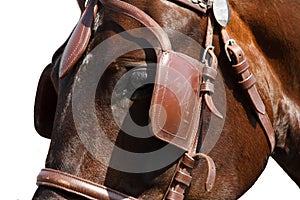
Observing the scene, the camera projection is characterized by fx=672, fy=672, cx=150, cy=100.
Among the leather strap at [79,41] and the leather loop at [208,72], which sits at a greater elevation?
the leather strap at [79,41]

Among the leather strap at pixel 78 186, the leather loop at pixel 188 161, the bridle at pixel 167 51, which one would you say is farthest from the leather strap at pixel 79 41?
the leather loop at pixel 188 161

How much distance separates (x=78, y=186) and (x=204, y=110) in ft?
1.46

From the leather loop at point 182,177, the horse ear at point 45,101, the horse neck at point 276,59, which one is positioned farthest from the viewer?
the horse ear at point 45,101

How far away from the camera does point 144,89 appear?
1.93 m

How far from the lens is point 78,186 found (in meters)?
1.87

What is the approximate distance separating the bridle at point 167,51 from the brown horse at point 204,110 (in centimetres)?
2

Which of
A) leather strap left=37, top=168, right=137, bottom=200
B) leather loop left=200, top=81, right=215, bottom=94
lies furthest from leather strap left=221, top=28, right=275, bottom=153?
leather strap left=37, top=168, right=137, bottom=200

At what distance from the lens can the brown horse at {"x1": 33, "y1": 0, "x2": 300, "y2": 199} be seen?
1910 millimetres

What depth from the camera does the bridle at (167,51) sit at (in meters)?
1.88

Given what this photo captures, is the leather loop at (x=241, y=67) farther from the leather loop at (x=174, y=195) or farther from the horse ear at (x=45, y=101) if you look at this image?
the horse ear at (x=45, y=101)

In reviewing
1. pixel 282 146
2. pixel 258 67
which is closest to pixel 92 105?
pixel 258 67

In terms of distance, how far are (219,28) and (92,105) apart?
1.51ft

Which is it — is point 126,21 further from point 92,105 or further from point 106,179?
point 106,179

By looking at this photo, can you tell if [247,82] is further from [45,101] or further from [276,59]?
[45,101]
